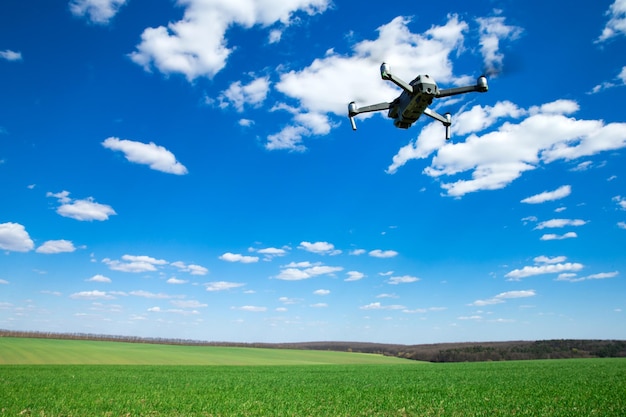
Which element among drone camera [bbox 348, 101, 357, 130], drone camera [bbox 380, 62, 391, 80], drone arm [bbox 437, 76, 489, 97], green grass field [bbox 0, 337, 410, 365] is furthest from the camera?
green grass field [bbox 0, 337, 410, 365]

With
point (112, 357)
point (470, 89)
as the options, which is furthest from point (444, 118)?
point (112, 357)

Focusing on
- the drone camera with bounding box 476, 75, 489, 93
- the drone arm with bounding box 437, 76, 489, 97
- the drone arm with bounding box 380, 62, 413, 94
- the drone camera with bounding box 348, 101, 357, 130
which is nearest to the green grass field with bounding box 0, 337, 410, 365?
the drone camera with bounding box 348, 101, 357, 130

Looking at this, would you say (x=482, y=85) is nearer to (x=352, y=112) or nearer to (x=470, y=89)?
(x=470, y=89)

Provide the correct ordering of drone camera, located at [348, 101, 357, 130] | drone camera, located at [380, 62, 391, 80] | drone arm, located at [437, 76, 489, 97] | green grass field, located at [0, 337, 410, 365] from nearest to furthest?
drone camera, located at [380, 62, 391, 80], drone arm, located at [437, 76, 489, 97], drone camera, located at [348, 101, 357, 130], green grass field, located at [0, 337, 410, 365]

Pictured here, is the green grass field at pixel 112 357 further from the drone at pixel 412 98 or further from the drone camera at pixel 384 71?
the drone camera at pixel 384 71

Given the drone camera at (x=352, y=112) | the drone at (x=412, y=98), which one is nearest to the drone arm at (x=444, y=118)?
the drone at (x=412, y=98)

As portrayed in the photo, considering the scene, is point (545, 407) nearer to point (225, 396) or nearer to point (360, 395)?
point (360, 395)

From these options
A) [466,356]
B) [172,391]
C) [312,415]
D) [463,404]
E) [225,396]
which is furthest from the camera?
[466,356]

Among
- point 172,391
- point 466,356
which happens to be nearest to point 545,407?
point 172,391

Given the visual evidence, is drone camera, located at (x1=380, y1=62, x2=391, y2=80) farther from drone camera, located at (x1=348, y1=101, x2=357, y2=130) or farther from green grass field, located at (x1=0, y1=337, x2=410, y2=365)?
green grass field, located at (x1=0, y1=337, x2=410, y2=365)
